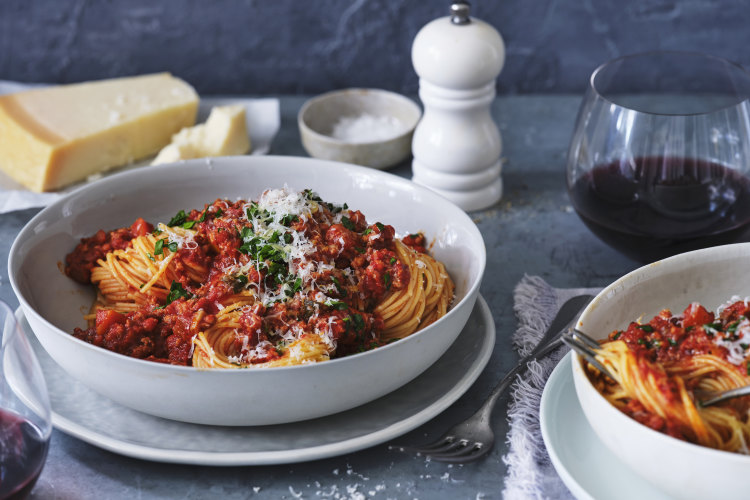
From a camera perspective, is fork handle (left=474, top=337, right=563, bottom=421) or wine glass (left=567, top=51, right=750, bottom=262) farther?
Answer: wine glass (left=567, top=51, right=750, bottom=262)

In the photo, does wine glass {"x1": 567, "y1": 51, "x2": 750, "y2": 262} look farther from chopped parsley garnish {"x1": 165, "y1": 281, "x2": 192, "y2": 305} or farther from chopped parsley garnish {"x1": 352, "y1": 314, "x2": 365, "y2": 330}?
chopped parsley garnish {"x1": 165, "y1": 281, "x2": 192, "y2": 305}

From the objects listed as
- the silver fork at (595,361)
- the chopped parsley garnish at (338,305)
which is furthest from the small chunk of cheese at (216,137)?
the silver fork at (595,361)

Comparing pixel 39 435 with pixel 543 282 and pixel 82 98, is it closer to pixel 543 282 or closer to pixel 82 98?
pixel 543 282

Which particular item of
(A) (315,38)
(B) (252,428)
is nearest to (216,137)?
(A) (315,38)

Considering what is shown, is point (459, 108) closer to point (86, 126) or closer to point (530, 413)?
point (530, 413)

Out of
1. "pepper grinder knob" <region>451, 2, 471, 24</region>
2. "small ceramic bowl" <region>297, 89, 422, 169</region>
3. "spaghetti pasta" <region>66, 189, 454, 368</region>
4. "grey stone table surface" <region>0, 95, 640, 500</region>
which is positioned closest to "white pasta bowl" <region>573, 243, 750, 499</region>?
"grey stone table surface" <region>0, 95, 640, 500</region>

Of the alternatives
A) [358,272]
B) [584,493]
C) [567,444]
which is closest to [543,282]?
[358,272]
